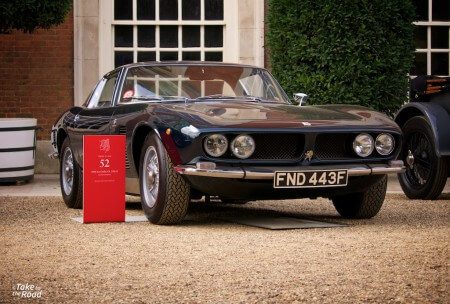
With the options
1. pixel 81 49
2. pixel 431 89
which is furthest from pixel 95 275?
pixel 81 49

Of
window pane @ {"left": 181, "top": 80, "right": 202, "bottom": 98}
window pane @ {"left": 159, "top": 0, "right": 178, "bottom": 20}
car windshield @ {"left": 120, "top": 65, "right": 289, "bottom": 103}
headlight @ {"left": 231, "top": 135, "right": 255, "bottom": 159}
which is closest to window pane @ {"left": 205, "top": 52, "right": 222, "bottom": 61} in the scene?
window pane @ {"left": 159, "top": 0, "right": 178, "bottom": 20}

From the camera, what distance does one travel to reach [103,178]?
9.27 metres

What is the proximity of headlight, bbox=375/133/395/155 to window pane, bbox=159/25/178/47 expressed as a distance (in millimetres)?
8057

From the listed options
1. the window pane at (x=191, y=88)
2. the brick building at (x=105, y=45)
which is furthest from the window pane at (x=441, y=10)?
the window pane at (x=191, y=88)

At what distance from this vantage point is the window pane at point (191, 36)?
16625mm

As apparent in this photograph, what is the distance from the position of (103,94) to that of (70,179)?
3.13 ft

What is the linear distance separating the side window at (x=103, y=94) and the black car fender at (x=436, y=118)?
10.0 feet

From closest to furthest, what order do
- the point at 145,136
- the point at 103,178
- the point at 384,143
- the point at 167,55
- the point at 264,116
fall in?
the point at 264,116, the point at 384,143, the point at 145,136, the point at 103,178, the point at 167,55

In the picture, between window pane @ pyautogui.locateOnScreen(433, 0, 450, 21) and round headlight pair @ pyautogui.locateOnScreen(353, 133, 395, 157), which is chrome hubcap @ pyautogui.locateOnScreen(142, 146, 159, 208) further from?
window pane @ pyautogui.locateOnScreen(433, 0, 450, 21)

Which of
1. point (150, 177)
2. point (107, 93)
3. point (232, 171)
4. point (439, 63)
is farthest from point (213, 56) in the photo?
point (232, 171)

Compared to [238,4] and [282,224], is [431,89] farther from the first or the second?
[238,4]

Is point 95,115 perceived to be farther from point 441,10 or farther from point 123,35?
point 441,10

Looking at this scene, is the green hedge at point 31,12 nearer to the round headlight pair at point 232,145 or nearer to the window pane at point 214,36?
the window pane at point 214,36

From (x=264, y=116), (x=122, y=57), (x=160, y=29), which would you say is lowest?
(x=264, y=116)
